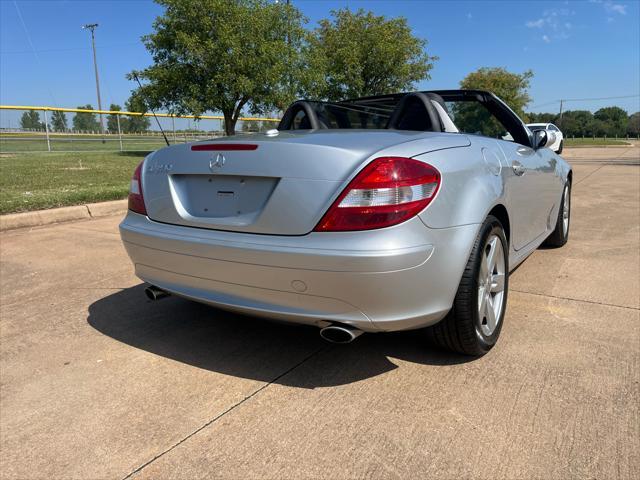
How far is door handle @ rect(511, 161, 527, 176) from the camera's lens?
3.13 meters

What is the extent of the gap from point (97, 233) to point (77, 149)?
18.2 metres

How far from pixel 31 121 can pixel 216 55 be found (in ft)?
28.9

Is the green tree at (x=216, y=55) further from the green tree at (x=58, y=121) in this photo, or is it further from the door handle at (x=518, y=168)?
the door handle at (x=518, y=168)

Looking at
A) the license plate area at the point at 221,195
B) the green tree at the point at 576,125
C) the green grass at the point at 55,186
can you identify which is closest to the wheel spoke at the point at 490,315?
the license plate area at the point at 221,195

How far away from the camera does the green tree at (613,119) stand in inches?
3885

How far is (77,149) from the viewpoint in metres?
21.9

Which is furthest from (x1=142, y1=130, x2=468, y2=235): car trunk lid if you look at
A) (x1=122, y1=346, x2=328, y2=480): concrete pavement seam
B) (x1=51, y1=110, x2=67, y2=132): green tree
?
(x1=51, y1=110, x2=67, y2=132): green tree

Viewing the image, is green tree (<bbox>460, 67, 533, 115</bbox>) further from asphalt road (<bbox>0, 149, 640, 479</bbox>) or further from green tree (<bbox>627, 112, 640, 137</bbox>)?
green tree (<bbox>627, 112, 640, 137</bbox>)

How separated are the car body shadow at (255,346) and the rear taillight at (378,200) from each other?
0.71 m

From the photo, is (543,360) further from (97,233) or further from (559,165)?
(97,233)

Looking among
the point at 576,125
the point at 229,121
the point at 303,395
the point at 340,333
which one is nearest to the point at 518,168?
the point at 340,333

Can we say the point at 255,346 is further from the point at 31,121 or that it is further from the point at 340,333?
the point at 31,121

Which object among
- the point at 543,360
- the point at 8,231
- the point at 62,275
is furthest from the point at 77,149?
the point at 543,360

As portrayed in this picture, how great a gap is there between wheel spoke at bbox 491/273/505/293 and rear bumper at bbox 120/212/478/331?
0.54 meters
